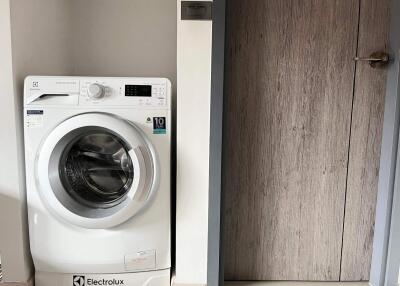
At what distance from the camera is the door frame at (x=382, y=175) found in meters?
1.83

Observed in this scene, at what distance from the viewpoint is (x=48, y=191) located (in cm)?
180

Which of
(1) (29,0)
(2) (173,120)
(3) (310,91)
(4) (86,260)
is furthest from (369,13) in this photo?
(4) (86,260)

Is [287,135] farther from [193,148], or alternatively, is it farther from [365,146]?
[193,148]

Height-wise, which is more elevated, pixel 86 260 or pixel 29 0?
pixel 29 0

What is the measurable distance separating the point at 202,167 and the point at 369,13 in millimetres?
1065

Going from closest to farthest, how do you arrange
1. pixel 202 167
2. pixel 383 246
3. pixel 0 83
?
1. pixel 0 83
2. pixel 202 167
3. pixel 383 246

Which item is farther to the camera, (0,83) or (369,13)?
(369,13)

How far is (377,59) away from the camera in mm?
1980

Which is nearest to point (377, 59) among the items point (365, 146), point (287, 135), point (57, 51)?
point (365, 146)

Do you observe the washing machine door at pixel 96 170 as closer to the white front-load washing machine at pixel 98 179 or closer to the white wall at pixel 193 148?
the white front-load washing machine at pixel 98 179

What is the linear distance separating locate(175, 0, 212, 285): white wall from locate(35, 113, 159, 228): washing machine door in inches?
6.1

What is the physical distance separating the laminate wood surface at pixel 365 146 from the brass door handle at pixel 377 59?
3 centimetres

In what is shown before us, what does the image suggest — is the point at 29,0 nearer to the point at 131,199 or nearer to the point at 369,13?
the point at 131,199

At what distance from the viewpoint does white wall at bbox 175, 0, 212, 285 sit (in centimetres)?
183
